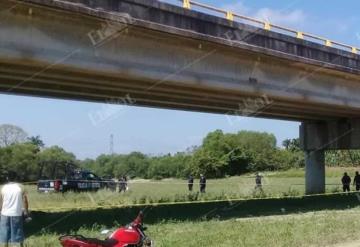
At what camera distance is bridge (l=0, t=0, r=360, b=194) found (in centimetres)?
1477

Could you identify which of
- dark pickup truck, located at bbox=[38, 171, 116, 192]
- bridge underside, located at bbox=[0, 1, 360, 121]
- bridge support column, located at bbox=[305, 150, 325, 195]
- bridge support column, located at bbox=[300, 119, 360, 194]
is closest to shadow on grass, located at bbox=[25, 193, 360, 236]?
bridge underside, located at bbox=[0, 1, 360, 121]

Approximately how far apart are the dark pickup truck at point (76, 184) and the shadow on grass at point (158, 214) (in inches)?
528

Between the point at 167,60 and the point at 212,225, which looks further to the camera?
the point at 167,60

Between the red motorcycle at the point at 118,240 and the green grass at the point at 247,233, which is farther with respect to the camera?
the green grass at the point at 247,233

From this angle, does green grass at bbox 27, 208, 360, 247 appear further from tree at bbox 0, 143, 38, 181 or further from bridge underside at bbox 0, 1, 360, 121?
tree at bbox 0, 143, 38, 181

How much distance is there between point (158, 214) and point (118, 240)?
1109 centimetres

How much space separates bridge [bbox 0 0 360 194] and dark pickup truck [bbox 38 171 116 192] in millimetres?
11169

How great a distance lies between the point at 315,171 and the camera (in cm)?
3600

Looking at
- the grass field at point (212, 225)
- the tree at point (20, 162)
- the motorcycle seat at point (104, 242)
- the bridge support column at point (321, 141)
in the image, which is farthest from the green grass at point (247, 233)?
the tree at point (20, 162)

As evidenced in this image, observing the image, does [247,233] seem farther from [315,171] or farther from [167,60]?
[315,171]

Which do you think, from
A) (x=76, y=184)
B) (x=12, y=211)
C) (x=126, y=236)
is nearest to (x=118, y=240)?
(x=126, y=236)

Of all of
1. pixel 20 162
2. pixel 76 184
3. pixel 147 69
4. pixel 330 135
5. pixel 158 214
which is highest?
pixel 147 69

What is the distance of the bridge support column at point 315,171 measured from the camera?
117 ft

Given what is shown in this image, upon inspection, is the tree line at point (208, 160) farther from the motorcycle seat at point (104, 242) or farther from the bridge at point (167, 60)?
the motorcycle seat at point (104, 242)
